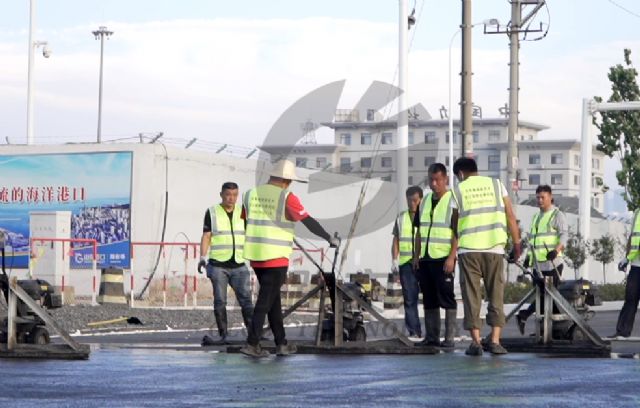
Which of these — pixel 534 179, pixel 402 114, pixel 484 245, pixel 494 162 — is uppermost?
pixel 494 162

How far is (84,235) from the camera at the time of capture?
1745 inches

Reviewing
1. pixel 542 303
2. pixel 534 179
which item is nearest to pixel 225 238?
pixel 542 303

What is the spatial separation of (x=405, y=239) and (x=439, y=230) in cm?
249

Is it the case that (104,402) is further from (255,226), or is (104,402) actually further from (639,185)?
(639,185)

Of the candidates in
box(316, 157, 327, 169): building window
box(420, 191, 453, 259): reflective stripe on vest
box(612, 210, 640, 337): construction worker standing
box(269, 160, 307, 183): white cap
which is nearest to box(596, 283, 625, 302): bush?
box(612, 210, 640, 337): construction worker standing

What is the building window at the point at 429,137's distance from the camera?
169625 mm

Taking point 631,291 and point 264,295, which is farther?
point 631,291

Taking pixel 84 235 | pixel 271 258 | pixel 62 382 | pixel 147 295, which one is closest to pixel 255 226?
pixel 271 258

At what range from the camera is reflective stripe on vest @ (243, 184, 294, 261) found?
14.2 meters

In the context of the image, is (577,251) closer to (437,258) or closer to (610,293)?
(610,293)

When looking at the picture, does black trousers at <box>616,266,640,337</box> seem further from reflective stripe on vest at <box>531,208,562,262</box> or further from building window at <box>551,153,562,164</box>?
building window at <box>551,153,562,164</box>

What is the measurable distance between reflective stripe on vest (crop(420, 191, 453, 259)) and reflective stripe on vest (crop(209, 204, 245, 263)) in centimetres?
226

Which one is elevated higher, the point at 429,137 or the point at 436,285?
the point at 429,137

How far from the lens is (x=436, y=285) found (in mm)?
15820
